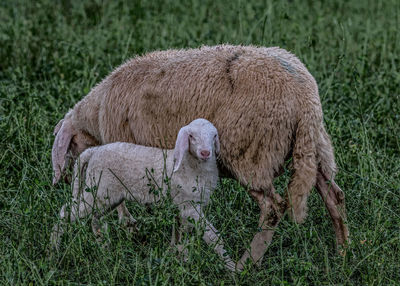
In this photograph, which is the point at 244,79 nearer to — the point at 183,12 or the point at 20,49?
the point at 20,49

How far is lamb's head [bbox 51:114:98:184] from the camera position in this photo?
4.91m

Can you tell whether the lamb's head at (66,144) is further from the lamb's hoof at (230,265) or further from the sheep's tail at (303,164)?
the sheep's tail at (303,164)

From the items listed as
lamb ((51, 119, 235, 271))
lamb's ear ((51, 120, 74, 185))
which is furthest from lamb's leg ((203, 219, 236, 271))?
lamb's ear ((51, 120, 74, 185))

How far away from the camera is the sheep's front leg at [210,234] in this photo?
→ 4.05 meters

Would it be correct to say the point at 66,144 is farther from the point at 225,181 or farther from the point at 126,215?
the point at 225,181

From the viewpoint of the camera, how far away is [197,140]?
13.2 ft

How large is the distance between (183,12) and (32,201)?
4760 mm

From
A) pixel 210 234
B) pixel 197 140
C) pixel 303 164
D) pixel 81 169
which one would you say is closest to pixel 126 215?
pixel 81 169

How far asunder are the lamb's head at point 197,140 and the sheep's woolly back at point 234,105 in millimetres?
213

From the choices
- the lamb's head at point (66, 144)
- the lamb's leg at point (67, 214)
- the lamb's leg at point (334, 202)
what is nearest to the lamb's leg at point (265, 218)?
the lamb's leg at point (334, 202)

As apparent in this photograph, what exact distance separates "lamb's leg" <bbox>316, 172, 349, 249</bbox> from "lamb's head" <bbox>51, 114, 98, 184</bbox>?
155 centimetres

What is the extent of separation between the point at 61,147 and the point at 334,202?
180 cm

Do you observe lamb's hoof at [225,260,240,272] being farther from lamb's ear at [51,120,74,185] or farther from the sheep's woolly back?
lamb's ear at [51,120,74,185]

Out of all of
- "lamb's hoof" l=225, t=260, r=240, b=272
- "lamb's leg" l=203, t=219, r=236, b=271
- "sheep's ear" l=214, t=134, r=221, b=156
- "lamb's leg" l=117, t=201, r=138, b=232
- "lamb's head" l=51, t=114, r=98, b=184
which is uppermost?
"sheep's ear" l=214, t=134, r=221, b=156
